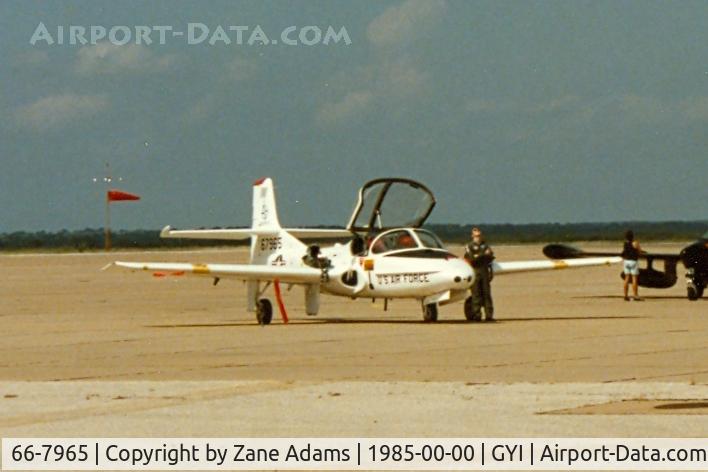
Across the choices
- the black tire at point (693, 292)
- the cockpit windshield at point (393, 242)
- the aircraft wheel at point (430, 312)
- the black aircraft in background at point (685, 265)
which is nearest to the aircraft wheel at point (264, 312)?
A: the cockpit windshield at point (393, 242)

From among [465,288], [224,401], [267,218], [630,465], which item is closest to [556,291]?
[267,218]

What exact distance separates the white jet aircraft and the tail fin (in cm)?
40

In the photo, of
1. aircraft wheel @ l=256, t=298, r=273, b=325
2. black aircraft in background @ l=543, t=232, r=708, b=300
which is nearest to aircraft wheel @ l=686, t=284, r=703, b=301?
black aircraft in background @ l=543, t=232, r=708, b=300

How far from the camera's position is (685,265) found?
35438 millimetres

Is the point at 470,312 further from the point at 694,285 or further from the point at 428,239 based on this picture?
the point at 694,285

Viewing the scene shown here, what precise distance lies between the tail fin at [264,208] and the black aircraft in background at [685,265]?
8711mm

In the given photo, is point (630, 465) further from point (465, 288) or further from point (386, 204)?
point (386, 204)

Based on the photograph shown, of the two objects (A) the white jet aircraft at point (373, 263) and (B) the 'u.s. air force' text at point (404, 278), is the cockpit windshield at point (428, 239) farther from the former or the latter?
(B) the 'u.s. air force' text at point (404, 278)

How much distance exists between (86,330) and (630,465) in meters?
18.3

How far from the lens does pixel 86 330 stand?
27359 millimetres

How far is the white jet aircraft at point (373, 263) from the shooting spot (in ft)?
89.9
